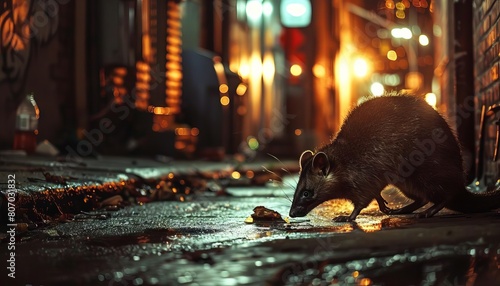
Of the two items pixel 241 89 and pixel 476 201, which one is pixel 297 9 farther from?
pixel 476 201

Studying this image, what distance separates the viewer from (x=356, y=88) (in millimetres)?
36875

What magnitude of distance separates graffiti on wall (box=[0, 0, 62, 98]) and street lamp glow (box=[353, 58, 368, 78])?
940 inches

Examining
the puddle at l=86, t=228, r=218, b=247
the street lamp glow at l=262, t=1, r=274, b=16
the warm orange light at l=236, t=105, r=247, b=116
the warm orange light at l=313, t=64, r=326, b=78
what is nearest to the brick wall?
the puddle at l=86, t=228, r=218, b=247

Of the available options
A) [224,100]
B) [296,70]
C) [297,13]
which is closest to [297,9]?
[297,13]

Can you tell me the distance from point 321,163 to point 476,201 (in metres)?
1.08

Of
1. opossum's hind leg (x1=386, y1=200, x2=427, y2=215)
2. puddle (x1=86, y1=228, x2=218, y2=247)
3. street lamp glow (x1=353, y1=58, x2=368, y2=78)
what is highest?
street lamp glow (x1=353, y1=58, x2=368, y2=78)

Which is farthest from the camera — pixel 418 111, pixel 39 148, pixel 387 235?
pixel 39 148

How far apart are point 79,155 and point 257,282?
300 inches

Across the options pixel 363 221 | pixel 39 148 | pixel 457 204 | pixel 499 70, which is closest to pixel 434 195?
pixel 457 204

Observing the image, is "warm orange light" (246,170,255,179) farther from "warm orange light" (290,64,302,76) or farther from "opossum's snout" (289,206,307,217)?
"warm orange light" (290,64,302,76)

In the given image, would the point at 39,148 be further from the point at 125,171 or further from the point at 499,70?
the point at 499,70

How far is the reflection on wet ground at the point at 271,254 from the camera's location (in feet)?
10.7

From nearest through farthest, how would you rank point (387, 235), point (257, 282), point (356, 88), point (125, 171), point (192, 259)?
point (257, 282) < point (192, 259) < point (387, 235) < point (125, 171) < point (356, 88)

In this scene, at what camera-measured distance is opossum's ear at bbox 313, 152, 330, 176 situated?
5441mm
